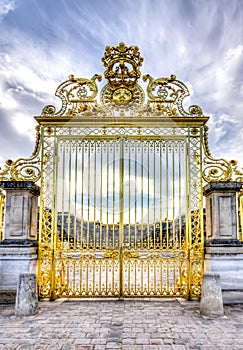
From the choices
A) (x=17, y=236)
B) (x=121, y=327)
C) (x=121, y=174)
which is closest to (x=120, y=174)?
(x=121, y=174)

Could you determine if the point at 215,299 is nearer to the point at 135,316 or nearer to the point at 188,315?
the point at 188,315

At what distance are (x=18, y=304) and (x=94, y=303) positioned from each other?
70.1 inches

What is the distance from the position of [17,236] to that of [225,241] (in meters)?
4.72

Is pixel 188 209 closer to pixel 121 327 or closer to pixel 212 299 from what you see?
pixel 212 299

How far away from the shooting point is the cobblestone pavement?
4.96 metres

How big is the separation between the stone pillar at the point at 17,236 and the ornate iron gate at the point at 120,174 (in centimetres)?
27

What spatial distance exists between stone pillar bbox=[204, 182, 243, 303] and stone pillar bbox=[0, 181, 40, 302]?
4.07 metres

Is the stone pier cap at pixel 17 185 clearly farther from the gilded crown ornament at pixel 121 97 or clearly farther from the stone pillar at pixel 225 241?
the stone pillar at pixel 225 241

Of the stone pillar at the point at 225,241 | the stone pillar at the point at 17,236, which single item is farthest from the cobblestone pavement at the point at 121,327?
the stone pillar at the point at 17,236

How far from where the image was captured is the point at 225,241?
7988mm

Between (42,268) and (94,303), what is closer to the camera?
(94,303)

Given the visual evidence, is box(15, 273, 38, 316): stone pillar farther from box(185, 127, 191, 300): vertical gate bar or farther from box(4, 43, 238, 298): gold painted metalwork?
box(185, 127, 191, 300): vertical gate bar

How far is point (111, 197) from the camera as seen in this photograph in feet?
27.6

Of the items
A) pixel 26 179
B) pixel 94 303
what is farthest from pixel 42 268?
pixel 26 179
